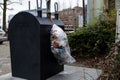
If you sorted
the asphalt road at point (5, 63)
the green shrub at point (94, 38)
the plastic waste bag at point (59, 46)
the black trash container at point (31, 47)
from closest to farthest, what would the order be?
the black trash container at point (31, 47)
the plastic waste bag at point (59, 46)
the asphalt road at point (5, 63)
the green shrub at point (94, 38)

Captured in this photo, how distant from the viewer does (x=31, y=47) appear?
4.24m

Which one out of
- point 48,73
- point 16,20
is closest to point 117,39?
point 48,73

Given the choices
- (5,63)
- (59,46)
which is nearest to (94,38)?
(59,46)

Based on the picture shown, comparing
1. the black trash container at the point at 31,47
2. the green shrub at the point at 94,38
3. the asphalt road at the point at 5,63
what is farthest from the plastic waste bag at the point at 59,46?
the green shrub at the point at 94,38

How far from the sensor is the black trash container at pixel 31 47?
416cm

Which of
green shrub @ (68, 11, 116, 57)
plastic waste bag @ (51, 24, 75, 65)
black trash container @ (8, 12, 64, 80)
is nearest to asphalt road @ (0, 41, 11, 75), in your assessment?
black trash container @ (8, 12, 64, 80)

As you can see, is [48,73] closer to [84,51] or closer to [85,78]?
[85,78]

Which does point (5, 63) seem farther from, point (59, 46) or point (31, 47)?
point (59, 46)

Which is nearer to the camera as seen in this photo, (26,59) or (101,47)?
(26,59)

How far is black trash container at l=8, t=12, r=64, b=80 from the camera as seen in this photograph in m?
4.16

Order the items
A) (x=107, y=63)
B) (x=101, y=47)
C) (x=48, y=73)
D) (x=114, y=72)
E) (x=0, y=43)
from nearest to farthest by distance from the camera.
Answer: (x=114, y=72), (x=107, y=63), (x=48, y=73), (x=101, y=47), (x=0, y=43)

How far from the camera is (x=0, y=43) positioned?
1619 centimetres

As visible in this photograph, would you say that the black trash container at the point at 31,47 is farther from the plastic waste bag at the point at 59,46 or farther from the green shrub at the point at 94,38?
the green shrub at the point at 94,38

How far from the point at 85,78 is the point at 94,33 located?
2.99 m
